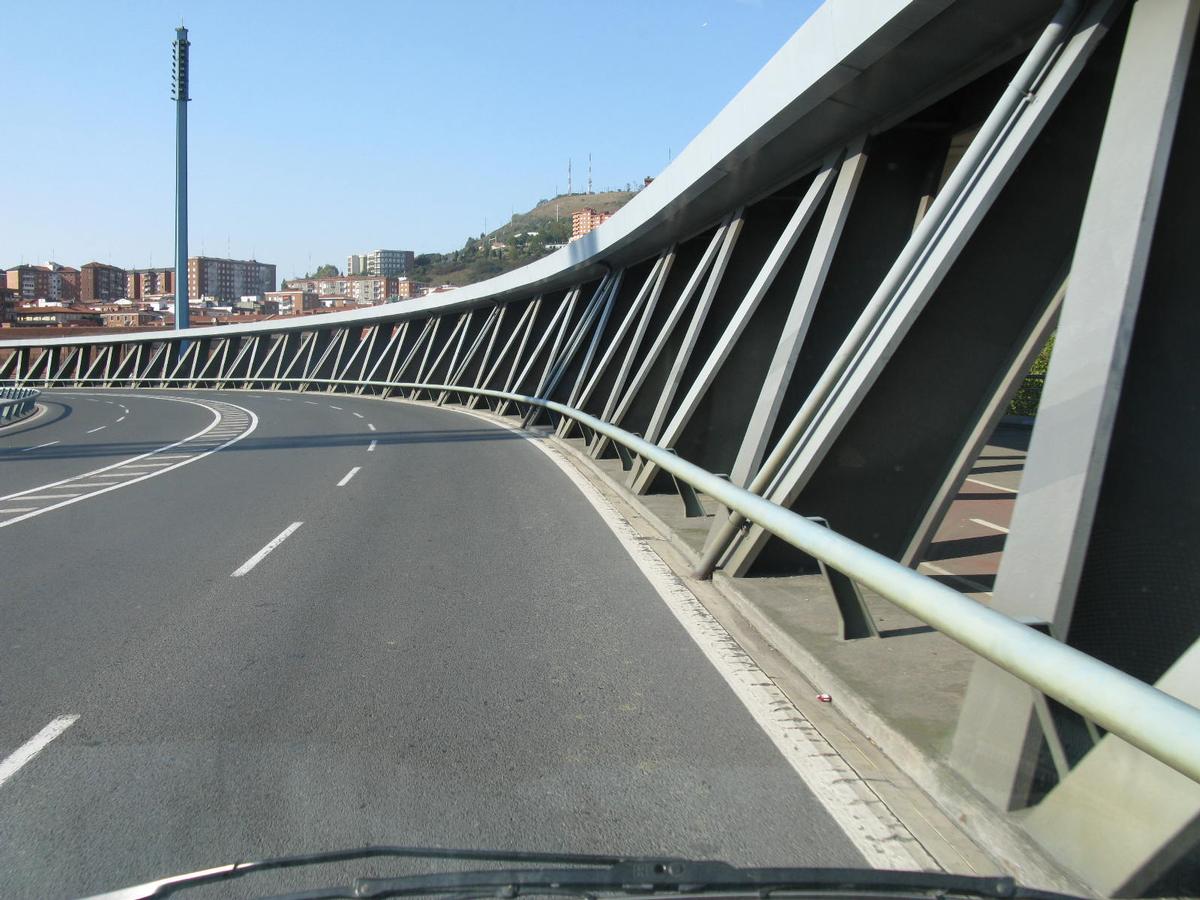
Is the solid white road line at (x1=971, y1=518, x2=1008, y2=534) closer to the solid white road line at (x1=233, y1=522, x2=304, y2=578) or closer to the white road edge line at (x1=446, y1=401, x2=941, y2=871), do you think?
the white road edge line at (x1=446, y1=401, x2=941, y2=871)

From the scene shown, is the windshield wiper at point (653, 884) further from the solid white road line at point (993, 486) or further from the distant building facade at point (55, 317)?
the distant building facade at point (55, 317)

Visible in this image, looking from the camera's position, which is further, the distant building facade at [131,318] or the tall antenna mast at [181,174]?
the distant building facade at [131,318]

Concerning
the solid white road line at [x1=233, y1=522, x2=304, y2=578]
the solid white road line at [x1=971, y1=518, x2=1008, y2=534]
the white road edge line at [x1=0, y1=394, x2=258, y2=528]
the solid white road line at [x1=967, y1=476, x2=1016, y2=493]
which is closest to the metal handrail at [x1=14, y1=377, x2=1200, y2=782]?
the solid white road line at [x1=233, y1=522, x2=304, y2=578]

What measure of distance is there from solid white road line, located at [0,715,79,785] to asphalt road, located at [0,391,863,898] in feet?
0.17

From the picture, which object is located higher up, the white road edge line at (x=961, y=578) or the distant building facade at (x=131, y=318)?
the distant building facade at (x=131, y=318)

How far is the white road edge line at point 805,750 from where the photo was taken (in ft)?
12.6

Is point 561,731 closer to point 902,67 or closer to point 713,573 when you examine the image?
point 713,573

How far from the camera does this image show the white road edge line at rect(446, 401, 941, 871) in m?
3.86

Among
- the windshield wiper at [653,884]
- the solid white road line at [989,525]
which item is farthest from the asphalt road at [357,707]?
the solid white road line at [989,525]

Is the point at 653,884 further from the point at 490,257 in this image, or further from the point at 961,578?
the point at 490,257

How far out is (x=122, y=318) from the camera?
146 m

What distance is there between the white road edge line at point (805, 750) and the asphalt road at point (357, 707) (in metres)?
0.09

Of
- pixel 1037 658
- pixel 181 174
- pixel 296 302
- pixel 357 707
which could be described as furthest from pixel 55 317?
pixel 1037 658

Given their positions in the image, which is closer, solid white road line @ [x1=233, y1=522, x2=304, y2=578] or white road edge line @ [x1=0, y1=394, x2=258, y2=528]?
solid white road line @ [x1=233, y1=522, x2=304, y2=578]
